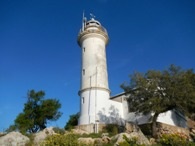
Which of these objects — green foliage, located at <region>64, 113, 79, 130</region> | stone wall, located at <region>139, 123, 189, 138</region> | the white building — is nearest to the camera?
stone wall, located at <region>139, 123, 189, 138</region>

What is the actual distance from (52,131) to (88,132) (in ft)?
17.0

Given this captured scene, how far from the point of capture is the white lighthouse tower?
27.4 metres

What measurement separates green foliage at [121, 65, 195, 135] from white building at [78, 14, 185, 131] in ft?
14.7

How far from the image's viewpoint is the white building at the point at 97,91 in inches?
1085

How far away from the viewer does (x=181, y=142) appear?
1883 centimetres

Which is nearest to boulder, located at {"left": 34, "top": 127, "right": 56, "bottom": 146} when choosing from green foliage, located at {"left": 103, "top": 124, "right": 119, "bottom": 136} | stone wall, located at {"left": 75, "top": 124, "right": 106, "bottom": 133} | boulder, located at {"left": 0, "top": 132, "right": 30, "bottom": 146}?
boulder, located at {"left": 0, "top": 132, "right": 30, "bottom": 146}

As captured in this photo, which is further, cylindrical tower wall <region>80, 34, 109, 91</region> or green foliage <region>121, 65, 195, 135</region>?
cylindrical tower wall <region>80, 34, 109, 91</region>

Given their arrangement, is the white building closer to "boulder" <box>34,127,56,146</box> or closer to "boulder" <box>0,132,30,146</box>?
"boulder" <box>34,127,56,146</box>

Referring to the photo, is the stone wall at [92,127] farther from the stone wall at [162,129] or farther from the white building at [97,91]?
the stone wall at [162,129]

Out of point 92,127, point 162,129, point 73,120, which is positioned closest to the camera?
point 92,127

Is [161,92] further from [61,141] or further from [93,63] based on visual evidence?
[61,141]

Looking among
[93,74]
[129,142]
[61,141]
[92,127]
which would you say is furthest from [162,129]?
[61,141]

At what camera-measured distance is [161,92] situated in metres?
23.5

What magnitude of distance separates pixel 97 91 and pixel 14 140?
1154cm
